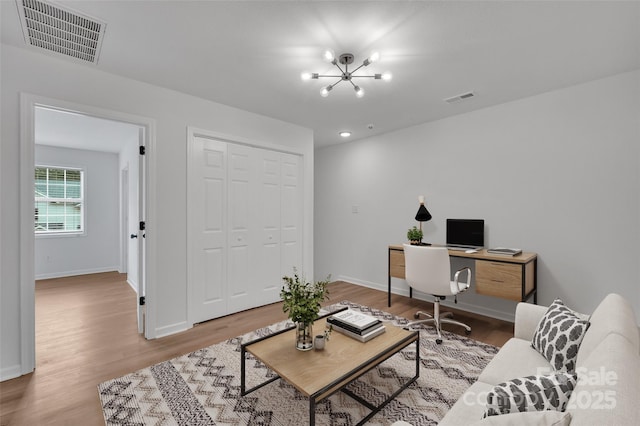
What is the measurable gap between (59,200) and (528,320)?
296 inches

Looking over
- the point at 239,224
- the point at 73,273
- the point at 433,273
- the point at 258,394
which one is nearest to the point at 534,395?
the point at 258,394

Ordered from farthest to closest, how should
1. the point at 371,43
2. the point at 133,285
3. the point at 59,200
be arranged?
the point at 59,200 < the point at 133,285 < the point at 371,43

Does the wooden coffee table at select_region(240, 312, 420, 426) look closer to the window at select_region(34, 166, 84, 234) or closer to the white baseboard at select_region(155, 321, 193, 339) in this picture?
the white baseboard at select_region(155, 321, 193, 339)

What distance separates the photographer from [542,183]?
3.12m

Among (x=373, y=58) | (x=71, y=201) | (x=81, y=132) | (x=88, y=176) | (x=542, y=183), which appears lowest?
(x=71, y=201)

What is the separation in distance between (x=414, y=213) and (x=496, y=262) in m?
1.41

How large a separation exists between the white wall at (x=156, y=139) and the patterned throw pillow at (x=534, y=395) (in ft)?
9.67

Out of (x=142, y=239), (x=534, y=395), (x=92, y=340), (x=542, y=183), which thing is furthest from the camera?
(x=542, y=183)

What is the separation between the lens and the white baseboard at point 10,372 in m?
2.14

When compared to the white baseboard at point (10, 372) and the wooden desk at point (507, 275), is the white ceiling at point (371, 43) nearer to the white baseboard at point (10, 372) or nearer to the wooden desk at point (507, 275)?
the wooden desk at point (507, 275)

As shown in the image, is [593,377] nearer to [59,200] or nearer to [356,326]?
[356,326]

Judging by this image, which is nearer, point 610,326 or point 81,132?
point 610,326

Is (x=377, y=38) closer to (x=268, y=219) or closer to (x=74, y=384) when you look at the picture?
(x=268, y=219)

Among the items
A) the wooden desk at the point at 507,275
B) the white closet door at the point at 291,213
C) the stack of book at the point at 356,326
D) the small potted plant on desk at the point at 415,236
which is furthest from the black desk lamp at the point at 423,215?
the stack of book at the point at 356,326
